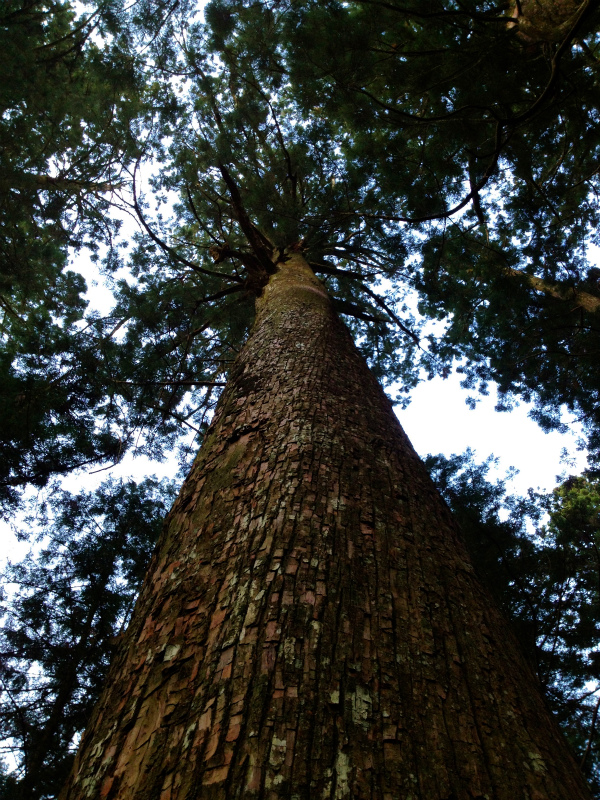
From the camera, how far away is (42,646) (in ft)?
14.6

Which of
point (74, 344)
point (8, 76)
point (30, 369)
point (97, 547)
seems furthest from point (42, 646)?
point (8, 76)

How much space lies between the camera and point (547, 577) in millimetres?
4684

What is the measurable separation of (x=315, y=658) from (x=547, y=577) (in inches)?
181

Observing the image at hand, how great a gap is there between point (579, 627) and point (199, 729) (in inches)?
182

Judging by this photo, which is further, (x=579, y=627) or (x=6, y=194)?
(x=6, y=194)

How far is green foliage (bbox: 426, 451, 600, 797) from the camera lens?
3.84m

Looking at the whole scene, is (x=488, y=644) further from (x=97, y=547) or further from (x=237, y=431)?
(x=97, y=547)

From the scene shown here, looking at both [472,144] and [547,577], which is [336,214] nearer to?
[472,144]

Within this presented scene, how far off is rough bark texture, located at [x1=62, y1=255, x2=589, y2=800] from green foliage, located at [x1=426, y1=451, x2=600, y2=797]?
2246 mm

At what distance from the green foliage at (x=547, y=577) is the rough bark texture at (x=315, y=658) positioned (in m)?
2.25

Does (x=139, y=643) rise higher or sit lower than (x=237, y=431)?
lower

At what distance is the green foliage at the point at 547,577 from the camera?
384 centimetres

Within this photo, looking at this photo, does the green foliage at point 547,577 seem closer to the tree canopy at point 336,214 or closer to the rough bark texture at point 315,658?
the tree canopy at point 336,214

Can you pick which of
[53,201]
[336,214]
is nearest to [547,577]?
[336,214]
